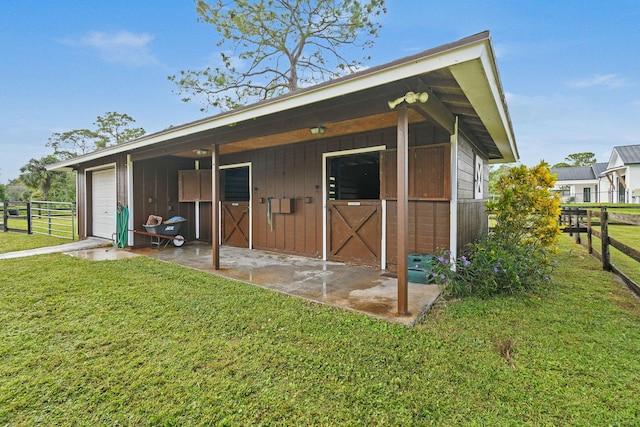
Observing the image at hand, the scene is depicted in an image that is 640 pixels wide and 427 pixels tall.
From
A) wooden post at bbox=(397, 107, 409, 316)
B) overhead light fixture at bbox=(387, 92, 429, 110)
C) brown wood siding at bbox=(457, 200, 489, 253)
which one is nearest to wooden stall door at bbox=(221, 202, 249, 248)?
brown wood siding at bbox=(457, 200, 489, 253)

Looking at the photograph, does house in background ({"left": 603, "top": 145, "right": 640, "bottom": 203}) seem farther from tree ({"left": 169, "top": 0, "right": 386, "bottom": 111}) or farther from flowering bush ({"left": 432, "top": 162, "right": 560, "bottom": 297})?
flowering bush ({"left": 432, "top": 162, "right": 560, "bottom": 297})

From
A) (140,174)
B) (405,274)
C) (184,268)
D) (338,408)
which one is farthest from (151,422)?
(140,174)

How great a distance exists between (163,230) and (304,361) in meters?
5.66

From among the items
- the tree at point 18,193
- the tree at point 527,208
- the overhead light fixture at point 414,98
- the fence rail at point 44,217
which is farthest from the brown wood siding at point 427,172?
the tree at point 18,193

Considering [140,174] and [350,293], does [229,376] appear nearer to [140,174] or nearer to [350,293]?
[350,293]

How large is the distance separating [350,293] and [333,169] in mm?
2613

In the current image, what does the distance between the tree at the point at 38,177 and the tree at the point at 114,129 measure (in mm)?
5193

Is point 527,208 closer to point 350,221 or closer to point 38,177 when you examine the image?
point 350,221

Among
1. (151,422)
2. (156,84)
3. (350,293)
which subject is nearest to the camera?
(151,422)

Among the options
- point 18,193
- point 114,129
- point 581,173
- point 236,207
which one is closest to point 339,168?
point 236,207

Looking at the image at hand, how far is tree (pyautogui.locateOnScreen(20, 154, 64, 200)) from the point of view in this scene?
2247 centimetres

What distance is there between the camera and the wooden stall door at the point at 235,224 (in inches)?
264

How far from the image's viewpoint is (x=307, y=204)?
18.4 feet

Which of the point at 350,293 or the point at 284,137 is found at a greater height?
the point at 284,137
